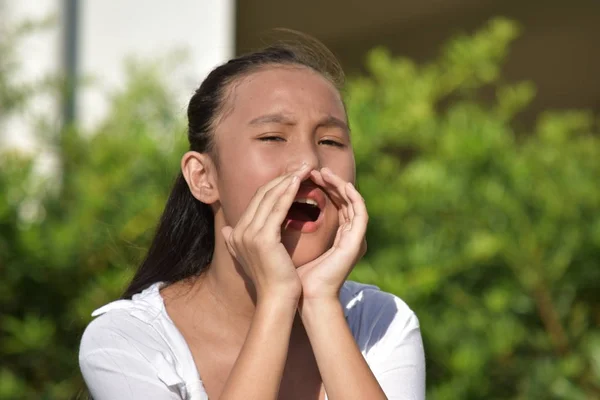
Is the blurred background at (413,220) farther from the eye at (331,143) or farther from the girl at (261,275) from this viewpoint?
the eye at (331,143)

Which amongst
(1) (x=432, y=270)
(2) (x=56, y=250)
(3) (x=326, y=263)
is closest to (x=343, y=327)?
(3) (x=326, y=263)

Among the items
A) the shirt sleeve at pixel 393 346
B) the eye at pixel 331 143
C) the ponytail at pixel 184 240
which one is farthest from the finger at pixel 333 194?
the ponytail at pixel 184 240

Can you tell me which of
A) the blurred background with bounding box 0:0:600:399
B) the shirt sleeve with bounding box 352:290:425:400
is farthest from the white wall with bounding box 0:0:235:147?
the shirt sleeve with bounding box 352:290:425:400

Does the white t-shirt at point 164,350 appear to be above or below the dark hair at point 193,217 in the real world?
below

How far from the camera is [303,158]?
205 cm

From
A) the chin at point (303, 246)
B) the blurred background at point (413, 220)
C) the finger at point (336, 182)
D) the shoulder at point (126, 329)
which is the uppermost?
the finger at point (336, 182)

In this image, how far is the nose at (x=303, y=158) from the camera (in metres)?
2.05

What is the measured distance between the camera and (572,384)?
377cm

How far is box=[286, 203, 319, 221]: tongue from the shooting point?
212 cm

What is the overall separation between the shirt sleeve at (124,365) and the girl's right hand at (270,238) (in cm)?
28

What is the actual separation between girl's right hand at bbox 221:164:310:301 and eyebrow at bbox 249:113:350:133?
0.41ft

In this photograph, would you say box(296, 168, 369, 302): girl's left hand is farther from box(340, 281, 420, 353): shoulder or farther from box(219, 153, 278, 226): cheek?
box(340, 281, 420, 353): shoulder

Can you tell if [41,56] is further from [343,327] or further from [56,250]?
[343,327]

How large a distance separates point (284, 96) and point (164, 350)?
62 cm
